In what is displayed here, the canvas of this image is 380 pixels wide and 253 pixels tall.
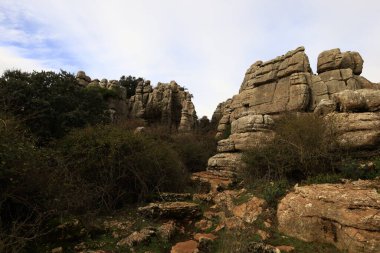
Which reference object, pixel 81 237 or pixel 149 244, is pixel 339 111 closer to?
pixel 149 244

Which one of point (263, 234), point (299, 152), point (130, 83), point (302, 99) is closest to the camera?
point (263, 234)

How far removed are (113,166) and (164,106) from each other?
32184 mm

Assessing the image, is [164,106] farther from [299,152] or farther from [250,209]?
[250,209]

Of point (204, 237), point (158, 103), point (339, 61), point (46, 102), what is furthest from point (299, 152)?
point (158, 103)

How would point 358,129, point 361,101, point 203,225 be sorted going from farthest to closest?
point 361,101
point 358,129
point 203,225

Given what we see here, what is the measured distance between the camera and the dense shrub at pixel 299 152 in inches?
450

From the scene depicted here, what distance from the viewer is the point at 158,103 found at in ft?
144

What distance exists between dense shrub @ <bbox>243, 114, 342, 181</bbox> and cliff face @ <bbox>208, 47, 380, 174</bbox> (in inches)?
26.9

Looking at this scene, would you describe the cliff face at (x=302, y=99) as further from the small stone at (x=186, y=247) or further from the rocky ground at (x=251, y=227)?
the small stone at (x=186, y=247)

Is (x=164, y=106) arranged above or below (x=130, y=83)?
below

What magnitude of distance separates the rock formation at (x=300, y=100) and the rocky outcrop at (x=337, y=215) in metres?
3.83

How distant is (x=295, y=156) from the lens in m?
11.9

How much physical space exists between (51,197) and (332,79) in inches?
879

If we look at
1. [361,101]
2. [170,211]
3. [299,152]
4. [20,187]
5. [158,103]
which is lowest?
[170,211]
